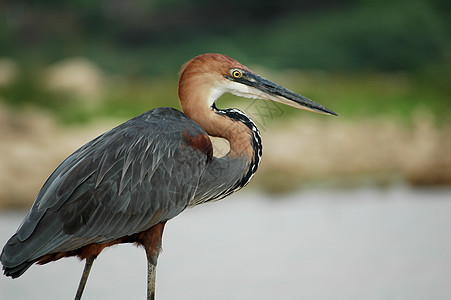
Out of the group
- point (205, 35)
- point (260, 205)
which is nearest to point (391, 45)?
point (205, 35)

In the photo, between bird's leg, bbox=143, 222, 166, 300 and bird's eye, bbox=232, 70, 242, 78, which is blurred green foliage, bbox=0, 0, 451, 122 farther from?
bird's leg, bbox=143, 222, 166, 300

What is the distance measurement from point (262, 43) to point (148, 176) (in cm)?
553

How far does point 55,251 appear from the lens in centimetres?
227

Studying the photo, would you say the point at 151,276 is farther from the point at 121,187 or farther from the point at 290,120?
the point at 290,120

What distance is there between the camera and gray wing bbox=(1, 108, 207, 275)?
230cm

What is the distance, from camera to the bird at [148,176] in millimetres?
2289

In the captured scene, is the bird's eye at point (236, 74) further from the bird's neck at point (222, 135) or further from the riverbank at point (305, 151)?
the riverbank at point (305, 151)

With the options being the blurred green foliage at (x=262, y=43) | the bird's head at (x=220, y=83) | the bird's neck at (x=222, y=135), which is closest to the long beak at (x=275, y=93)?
the bird's head at (x=220, y=83)

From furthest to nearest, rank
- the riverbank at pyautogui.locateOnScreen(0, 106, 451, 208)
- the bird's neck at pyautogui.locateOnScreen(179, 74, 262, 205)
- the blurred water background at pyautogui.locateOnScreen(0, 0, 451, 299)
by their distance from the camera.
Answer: the riverbank at pyautogui.locateOnScreen(0, 106, 451, 208)
the blurred water background at pyautogui.locateOnScreen(0, 0, 451, 299)
the bird's neck at pyautogui.locateOnScreen(179, 74, 262, 205)

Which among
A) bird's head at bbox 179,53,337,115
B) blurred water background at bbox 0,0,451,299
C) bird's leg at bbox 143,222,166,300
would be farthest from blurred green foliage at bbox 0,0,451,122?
bird's leg at bbox 143,222,166,300

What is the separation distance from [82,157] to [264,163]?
3657 mm

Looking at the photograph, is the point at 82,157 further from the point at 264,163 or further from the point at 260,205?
the point at 264,163

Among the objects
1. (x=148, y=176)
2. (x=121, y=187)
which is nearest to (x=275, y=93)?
(x=148, y=176)

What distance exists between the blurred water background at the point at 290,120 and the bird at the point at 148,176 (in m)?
0.33
